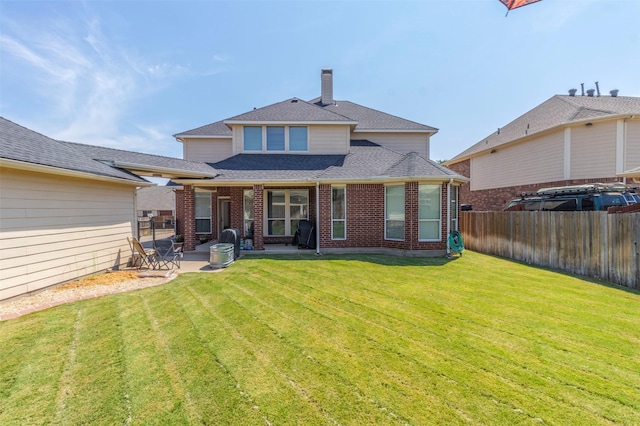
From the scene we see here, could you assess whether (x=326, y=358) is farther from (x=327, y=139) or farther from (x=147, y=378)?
(x=327, y=139)

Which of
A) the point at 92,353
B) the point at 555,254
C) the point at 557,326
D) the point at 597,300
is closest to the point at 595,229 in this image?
the point at 555,254

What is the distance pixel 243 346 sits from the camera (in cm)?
392

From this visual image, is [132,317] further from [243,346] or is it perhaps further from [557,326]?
[557,326]

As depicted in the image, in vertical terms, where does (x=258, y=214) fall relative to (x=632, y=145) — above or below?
below

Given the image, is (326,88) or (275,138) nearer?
(275,138)

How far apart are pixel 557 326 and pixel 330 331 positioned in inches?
153

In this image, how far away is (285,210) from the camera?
13328 millimetres

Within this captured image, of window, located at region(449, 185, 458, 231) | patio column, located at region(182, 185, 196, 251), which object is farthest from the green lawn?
patio column, located at region(182, 185, 196, 251)

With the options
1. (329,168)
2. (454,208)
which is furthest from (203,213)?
(454,208)

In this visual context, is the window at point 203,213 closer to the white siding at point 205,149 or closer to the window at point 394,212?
the white siding at point 205,149

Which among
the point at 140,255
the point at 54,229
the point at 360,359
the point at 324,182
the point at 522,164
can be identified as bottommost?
the point at 360,359

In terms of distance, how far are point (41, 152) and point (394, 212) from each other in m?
10.7

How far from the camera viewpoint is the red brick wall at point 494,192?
544 inches

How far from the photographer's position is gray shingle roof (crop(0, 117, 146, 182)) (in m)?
5.78
